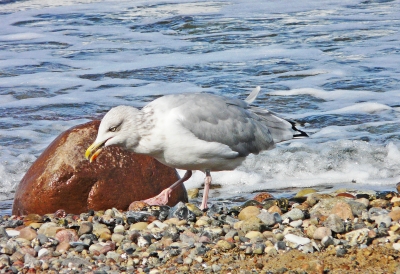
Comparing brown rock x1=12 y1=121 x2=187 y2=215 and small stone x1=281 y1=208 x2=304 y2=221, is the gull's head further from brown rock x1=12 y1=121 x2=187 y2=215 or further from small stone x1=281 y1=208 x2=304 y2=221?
small stone x1=281 y1=208 x2=304 y2=221

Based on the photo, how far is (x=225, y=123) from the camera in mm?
6047

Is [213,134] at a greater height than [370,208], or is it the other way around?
[213,134]

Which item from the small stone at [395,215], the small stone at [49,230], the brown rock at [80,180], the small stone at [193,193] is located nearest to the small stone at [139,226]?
the small stone at [49,230]

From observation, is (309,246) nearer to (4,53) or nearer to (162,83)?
(162,83)

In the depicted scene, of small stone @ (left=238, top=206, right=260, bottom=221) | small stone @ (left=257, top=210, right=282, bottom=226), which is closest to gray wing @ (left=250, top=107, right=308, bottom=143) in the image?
small stone @ (left=238, top=206, right=260, bottom=221)

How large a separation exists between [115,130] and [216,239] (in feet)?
3.85

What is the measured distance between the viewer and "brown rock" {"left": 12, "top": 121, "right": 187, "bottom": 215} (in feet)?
20.5

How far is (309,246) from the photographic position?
4.64 m

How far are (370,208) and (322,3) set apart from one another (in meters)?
15.3

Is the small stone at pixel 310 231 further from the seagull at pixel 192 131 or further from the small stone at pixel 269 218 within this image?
the seagull at pixel 192 131

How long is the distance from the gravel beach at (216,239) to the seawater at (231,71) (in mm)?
1818

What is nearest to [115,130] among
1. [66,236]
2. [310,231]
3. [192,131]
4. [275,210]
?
[192,131]

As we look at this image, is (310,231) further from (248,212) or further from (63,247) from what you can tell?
(63,247)

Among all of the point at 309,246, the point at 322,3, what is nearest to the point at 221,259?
the point at 309,246
